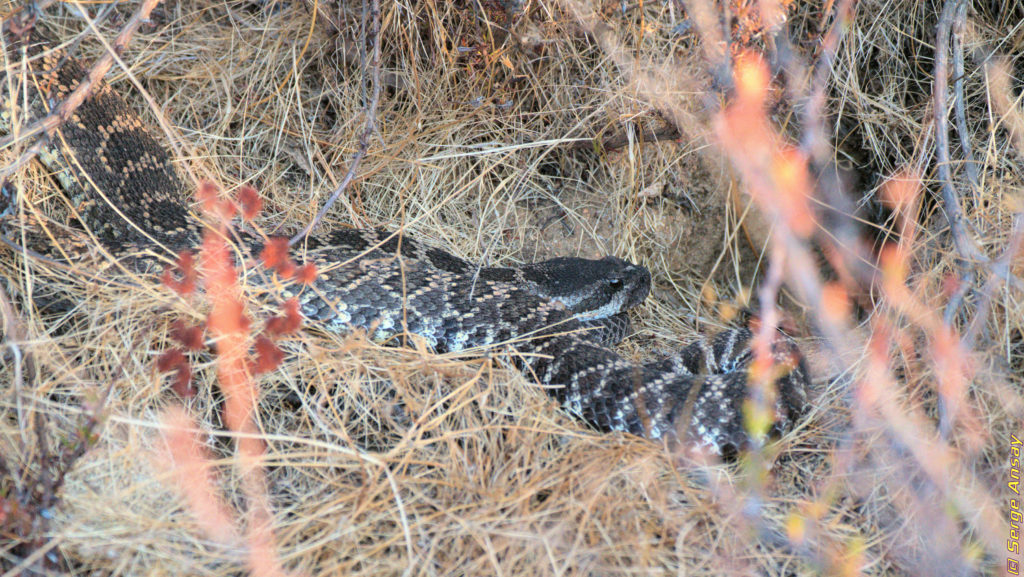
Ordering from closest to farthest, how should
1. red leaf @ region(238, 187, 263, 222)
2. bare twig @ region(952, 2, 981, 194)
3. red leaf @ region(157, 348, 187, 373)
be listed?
red leaf @ region(157, 348, 187, 373)
red leaf @ region(238, 187, 263, 222)
bare twig @ region(952, 2, 981, 194)

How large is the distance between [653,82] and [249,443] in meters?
3.23

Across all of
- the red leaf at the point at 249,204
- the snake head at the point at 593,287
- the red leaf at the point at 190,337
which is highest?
the red leaf at the point at 249,204

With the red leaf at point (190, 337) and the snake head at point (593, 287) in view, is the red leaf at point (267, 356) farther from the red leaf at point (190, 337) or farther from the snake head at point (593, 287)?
the snake head at point (593, 287)

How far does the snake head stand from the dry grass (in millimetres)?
254

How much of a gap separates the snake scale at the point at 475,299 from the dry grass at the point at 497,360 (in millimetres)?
207

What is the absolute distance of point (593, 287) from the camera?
439cm

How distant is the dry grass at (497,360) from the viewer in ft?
8.20

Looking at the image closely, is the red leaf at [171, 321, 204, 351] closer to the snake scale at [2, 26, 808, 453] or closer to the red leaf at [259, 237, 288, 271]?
the red leaf at [259, 237, 288, 271]

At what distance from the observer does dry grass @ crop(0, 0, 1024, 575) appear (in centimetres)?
250

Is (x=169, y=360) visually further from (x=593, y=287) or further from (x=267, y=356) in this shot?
(x=593, y=287)

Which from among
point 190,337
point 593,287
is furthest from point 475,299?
point 190,337

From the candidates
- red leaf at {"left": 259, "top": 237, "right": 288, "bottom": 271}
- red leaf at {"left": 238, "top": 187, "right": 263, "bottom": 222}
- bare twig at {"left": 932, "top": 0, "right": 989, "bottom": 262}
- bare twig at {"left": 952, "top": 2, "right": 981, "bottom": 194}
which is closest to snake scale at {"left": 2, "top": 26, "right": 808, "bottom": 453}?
red leaf at {"left": 238, "top": 187, "right": 263, "bottom": 222}

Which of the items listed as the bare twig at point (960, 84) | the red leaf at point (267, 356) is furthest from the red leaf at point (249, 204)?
the bare twig at point (960, 84)

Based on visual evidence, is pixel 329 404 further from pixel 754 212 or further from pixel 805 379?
pixel 754 212
